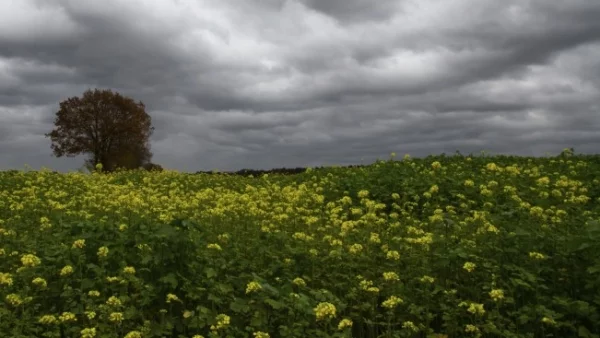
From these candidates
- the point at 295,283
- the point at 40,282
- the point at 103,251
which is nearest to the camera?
the point at 40,282

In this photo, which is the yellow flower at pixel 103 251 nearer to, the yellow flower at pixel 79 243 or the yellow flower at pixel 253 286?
the yellow flower at pixel 79 243

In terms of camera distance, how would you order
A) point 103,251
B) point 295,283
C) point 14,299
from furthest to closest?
1. point 103,251
2. point 295,283
3. point 14,299

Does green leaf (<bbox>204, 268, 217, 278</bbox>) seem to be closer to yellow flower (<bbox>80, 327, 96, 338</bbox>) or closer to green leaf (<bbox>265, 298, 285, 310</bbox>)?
green leaf (<bbox>265, 298, 285, 310</bbox>)

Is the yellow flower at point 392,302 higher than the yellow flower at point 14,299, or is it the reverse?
the yellow flower at point 14,299

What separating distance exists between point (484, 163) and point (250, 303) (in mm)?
16397

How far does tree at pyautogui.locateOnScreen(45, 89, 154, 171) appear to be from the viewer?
145 ft

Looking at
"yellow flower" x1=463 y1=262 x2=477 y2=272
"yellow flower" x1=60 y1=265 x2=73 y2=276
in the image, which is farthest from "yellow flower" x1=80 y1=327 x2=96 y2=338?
"yellow flower" x1=463 y1=262 x2=477 y2=272

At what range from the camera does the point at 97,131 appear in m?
44.6

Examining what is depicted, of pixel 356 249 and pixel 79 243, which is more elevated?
pixel 79 243

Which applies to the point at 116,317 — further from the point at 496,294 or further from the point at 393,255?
the point at 496,294

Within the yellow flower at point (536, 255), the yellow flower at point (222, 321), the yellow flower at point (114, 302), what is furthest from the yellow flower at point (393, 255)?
the yellow flower at point (114, 302)

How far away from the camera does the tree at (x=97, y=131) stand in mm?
44219

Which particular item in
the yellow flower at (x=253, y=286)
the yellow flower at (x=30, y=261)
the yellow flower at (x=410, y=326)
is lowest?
the yellow flower at (x=410, y=326)

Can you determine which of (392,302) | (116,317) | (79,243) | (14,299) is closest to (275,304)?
(392,302)
